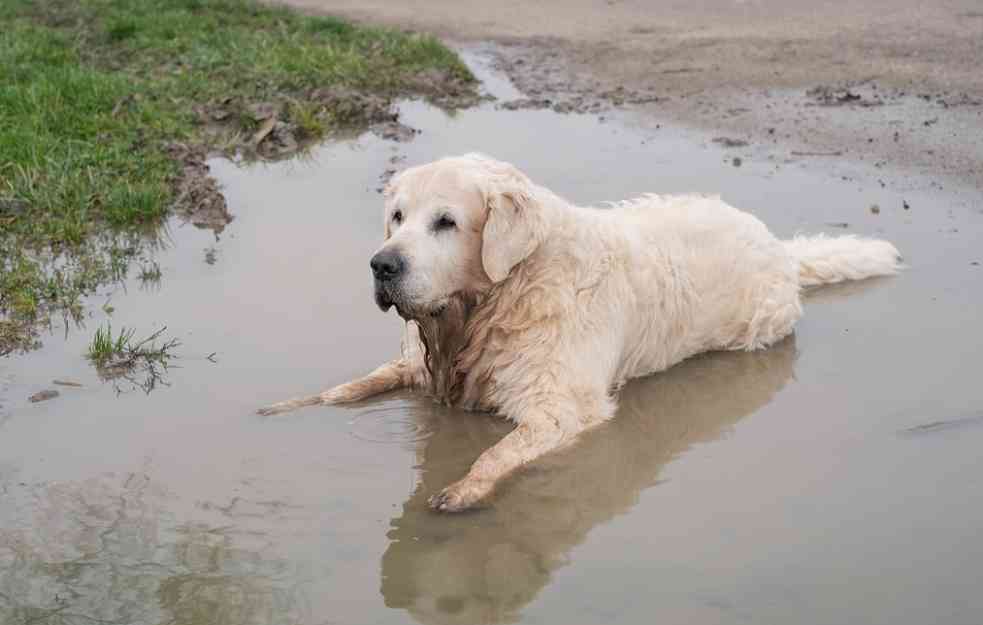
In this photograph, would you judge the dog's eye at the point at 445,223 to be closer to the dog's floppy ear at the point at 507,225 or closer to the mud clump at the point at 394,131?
A: the dog's floppy ear at the point at 507,225

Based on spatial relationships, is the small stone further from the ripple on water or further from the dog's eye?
the dog's eye

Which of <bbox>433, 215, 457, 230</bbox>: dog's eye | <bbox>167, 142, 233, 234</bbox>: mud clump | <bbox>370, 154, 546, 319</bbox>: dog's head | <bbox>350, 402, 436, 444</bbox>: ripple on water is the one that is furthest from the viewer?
<bbox>167, 142, 233, 234</bbox>: mud clump

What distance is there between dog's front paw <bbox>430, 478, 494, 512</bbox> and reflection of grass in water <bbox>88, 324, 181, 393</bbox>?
6.17 feet

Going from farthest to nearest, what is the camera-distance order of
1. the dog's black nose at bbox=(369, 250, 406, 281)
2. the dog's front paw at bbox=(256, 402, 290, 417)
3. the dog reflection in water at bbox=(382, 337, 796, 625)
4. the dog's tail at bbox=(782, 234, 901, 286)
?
the dog's tail at bbox=(782, 234, 901, 286), the dog's front paw at bbox=(256, 402, 290, 417), the dog's black nose at bbox=(369, 250, 406, 281), the dog reflection in water at bbox=(382, 337, 796, 625)

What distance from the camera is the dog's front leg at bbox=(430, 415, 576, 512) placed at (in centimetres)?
450

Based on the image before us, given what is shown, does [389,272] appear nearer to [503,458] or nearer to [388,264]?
[388,264]

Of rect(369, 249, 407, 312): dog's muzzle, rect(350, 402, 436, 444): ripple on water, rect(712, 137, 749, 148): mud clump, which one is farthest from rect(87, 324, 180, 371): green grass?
rect(712, 137, 749, 148): mud clump

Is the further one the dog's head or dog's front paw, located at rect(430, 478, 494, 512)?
the dog's head

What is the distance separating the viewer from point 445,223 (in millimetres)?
5016

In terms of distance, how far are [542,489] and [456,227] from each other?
4.03 feet

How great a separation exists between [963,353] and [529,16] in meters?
10.3

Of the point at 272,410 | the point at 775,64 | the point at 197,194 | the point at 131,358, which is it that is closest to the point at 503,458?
the point at 272,410

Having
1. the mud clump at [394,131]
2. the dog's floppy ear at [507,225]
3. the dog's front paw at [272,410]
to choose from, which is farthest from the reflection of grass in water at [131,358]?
the mud clump at [394,131]

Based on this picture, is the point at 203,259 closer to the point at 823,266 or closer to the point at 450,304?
the point at 450,304
